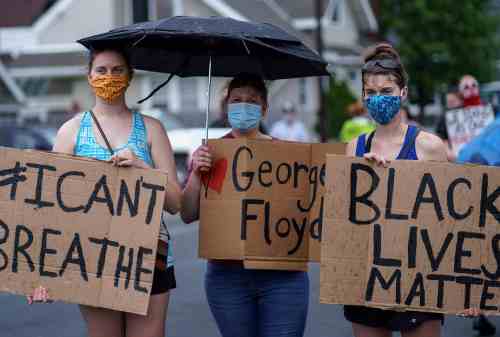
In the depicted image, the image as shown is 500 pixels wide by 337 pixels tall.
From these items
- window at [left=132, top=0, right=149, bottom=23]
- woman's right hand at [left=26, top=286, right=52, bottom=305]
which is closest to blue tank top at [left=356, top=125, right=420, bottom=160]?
woman's right hand at [left=26, top=286, right=52, bottom=305]

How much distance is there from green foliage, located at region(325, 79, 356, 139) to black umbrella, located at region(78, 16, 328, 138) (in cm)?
3023

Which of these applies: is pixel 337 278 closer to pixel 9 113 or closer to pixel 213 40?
pixel 213 40

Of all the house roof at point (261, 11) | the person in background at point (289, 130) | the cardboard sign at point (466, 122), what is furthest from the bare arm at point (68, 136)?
the house roof at point (261, 11)

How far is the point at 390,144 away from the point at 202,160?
0.91 m

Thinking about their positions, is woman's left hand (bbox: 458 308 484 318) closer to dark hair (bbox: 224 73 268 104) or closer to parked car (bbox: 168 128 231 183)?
dark hair (bbox: 224 73 268 104)

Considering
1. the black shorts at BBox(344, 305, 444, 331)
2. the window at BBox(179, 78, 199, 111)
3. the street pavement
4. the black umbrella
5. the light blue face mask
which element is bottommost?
the street pavement

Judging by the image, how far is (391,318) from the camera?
14.8 ft

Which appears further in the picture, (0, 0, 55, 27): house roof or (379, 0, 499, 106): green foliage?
(0, 0, 55, 27): house roof

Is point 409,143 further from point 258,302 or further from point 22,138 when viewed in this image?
point 22,138

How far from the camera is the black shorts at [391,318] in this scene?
446 centimetres

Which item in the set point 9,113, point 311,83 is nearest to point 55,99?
point 9,113

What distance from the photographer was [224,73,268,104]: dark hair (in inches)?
198

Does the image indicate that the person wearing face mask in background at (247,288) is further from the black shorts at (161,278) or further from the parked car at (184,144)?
the parked car at (184,144)

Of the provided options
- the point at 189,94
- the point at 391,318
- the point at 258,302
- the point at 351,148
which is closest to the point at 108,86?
the point at 351,148
